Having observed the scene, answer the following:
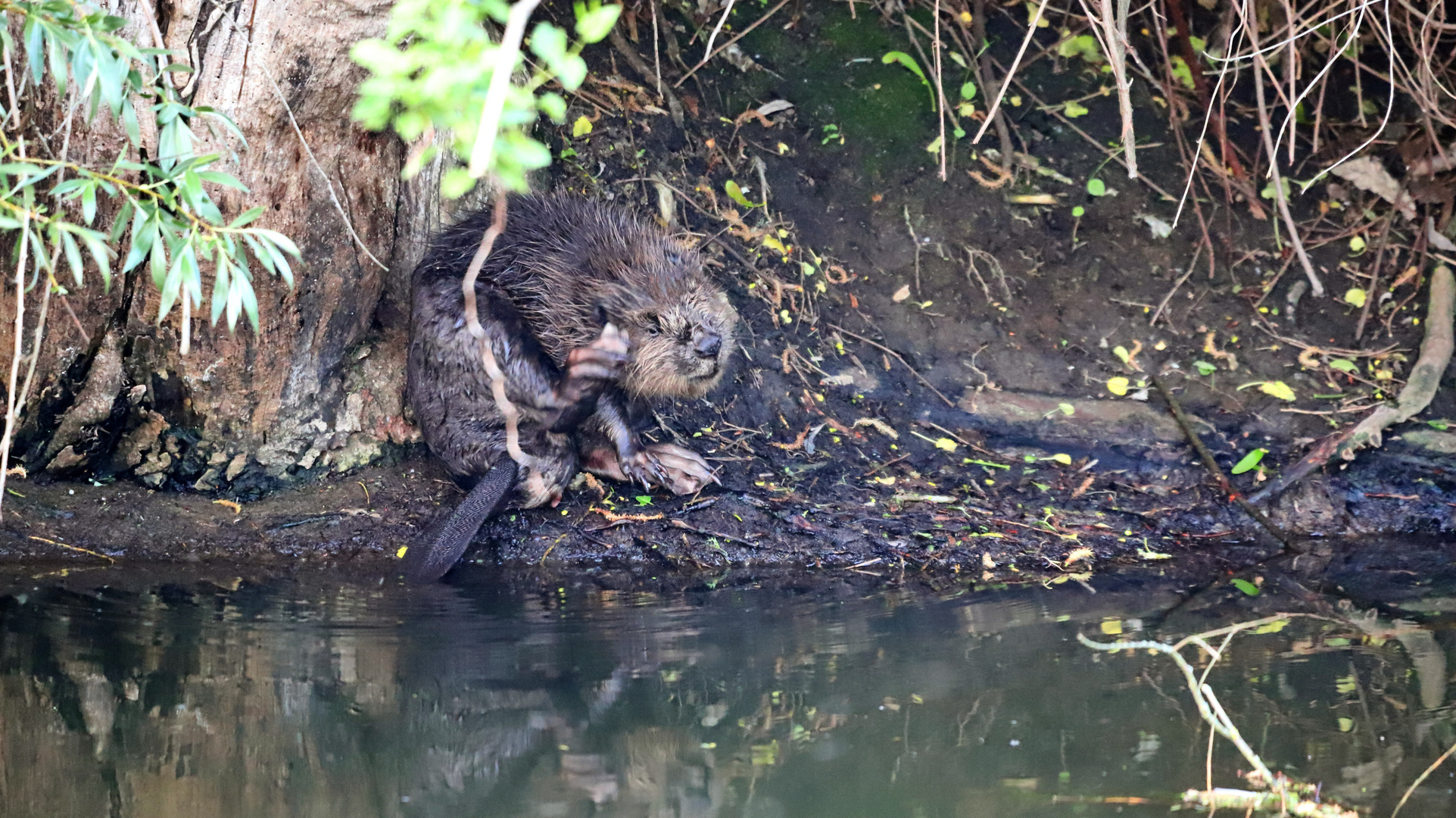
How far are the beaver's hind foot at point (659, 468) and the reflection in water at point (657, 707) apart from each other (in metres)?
Answer: 0.67

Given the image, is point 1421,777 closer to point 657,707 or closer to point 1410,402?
point 657,707

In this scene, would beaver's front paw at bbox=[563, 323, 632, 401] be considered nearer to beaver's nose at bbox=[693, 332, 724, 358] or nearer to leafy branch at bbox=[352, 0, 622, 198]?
beaver's nose at bbox=[693, 332, 724, 358]

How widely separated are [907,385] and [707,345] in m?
1.02

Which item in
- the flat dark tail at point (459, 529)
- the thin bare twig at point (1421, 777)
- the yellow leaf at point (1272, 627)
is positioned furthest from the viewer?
the flat dark tail at point (459, 529)

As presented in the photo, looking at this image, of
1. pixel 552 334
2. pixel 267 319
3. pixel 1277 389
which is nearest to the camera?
pixel 267 319

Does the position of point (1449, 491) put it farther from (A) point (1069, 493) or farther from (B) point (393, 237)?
(B) point (393, 237)

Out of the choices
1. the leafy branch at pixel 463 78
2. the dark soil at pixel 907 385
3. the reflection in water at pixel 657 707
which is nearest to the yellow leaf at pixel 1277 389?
the dark soil at pixel 907 385

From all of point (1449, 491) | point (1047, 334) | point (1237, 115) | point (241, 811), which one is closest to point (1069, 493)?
point (1047, 334)

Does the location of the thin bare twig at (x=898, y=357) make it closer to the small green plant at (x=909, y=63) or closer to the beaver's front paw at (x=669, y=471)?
the beaver's front paw at (x=669, y=471)

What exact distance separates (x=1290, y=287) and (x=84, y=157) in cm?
403

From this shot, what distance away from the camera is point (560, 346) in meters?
3.60

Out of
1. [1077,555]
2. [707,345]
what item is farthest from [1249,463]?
[707,345]

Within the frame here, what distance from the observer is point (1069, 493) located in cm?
376

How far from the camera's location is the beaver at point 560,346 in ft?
11.4
